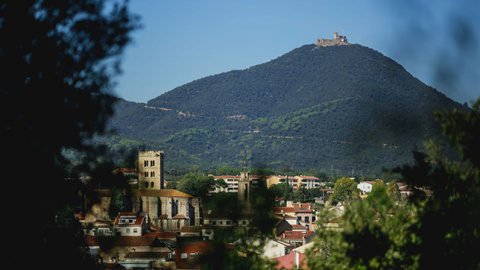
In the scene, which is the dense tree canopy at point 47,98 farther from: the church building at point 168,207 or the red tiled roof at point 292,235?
the church building at point 168,207

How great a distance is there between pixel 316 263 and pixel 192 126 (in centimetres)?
14854

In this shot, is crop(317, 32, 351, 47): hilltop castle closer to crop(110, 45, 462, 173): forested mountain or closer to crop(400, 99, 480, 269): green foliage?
crop(110, 45, 462, 173): forested mountain

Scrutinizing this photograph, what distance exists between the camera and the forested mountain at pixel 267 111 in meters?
111

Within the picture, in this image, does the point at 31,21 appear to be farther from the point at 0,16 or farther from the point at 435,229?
the point at 435,229

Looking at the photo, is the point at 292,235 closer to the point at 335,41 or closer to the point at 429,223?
the point at 429,223

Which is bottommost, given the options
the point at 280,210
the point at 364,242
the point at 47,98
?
the point at 364,242

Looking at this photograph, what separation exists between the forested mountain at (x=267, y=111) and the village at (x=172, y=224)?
27.9 meters

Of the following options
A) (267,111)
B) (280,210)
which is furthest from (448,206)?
(267,111)

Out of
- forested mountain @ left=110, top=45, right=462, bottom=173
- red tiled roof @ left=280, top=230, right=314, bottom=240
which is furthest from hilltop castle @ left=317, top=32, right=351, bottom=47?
red tiled roof @ left=280, top=230, right=314, bottom=240

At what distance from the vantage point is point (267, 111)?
16238cm

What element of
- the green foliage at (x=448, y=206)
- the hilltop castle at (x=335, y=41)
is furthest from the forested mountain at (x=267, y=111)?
the green foliage at (x=448, y=206)

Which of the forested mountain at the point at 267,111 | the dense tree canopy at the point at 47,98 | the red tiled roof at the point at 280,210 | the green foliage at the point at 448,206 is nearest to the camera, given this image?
the dense tree canopy at the point at 47,98

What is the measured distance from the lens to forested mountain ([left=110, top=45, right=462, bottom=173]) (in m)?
111

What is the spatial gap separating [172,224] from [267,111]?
111m
